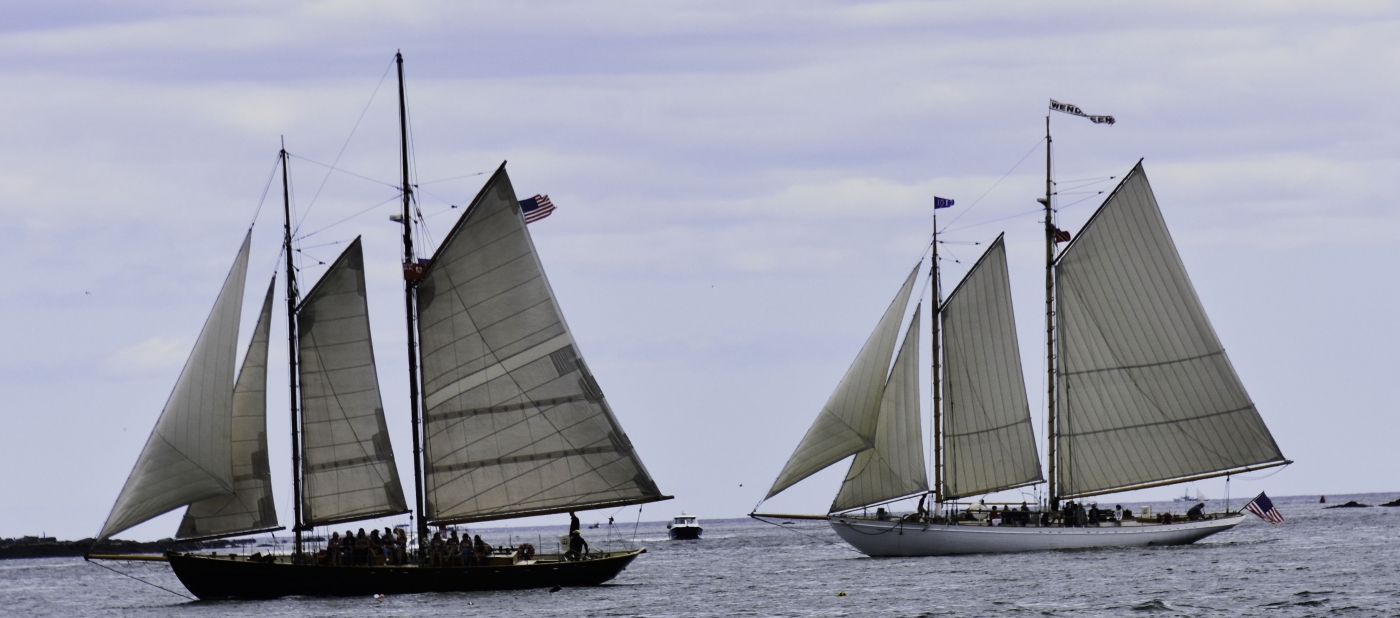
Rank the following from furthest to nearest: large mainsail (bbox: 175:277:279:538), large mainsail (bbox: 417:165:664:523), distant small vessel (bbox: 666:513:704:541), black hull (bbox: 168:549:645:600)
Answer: distant small vessel (bbox: 666:513:704:541)
large mainsail (bbox: 417:165:664:523)
black hull (bbox: 168:549:645:600)
large mainsail (bbox: 175:277:279:538)

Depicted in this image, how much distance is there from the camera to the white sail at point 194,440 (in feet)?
191

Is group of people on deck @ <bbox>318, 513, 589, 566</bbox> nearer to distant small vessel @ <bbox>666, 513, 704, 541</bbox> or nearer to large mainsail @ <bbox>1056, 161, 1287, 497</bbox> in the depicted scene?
large mainsail @ <bbox>1056, 161, 1287, 497</bbox>

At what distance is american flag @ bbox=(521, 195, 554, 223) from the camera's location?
64125mm

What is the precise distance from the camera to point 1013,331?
80.0 m

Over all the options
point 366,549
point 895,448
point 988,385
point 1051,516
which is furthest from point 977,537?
point 366,549

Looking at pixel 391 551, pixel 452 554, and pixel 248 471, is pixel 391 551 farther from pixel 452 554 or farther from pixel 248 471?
pixel 248 471

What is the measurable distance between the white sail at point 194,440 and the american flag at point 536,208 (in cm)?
1000

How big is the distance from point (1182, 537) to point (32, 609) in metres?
52.2

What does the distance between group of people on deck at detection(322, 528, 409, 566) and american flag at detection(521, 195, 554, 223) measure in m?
11.7

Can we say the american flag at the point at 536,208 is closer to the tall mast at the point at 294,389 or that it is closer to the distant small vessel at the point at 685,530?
the tall mast at the point at 294,389

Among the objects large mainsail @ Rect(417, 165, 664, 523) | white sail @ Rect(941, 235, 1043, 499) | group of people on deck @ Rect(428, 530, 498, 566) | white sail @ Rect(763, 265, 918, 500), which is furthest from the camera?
white sail @ Rect(941, 235, 1043, 499)

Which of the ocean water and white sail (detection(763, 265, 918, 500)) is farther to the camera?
white sail (detection(763, 265, 918, 500))

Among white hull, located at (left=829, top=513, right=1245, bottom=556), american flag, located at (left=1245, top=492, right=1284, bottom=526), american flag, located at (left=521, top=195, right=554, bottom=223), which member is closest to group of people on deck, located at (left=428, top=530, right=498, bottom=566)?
american flag, located at (left=521, top=195, right=554, bottom=223)

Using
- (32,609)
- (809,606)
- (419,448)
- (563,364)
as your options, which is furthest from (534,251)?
(32,609)
